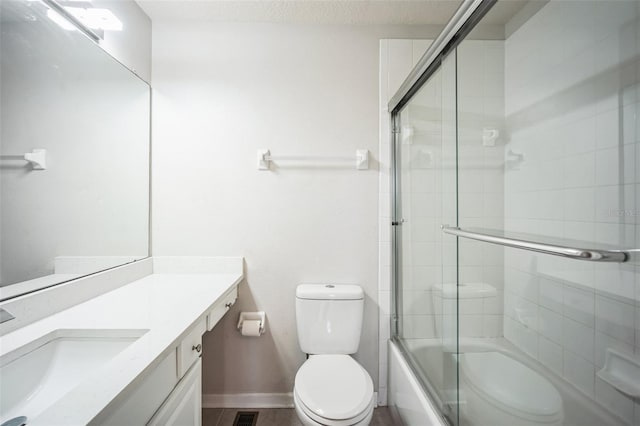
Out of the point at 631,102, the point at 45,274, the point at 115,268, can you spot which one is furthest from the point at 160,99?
the point at 631,102

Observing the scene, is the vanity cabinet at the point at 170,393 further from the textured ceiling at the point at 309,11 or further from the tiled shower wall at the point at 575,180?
the textured ceiling at the point at 309,11

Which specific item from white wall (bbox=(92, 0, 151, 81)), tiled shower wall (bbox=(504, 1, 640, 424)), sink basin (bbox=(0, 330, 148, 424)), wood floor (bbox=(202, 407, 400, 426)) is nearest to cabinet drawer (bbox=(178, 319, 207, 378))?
sink basin (bbox=(0, 330, 148, 424))

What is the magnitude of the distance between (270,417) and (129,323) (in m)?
1.10

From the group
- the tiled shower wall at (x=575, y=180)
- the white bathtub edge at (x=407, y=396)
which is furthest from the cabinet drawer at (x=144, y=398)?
the tiled shower wall at (x=575, y=180)

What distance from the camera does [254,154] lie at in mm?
1688

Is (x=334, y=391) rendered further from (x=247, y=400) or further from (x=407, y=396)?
(x=247, y=400)

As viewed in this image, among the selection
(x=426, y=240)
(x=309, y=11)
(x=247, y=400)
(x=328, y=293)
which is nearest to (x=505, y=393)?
(x=426, y=240)

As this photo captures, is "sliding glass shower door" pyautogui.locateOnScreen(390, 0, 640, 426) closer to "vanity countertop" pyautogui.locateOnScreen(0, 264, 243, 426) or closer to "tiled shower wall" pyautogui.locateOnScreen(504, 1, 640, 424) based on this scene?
"tiled shower wall" pyautogui.locateOnScreen(504, 1, 640, 424)

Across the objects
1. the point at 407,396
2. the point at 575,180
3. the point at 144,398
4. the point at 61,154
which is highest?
the point at 61,154

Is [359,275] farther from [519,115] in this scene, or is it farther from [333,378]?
[519,115]

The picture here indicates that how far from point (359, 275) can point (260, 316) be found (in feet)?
2.20

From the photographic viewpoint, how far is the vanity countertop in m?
0.57

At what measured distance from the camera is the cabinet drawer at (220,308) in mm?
1211

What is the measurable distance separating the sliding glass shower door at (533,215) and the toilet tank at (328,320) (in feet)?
1.30
